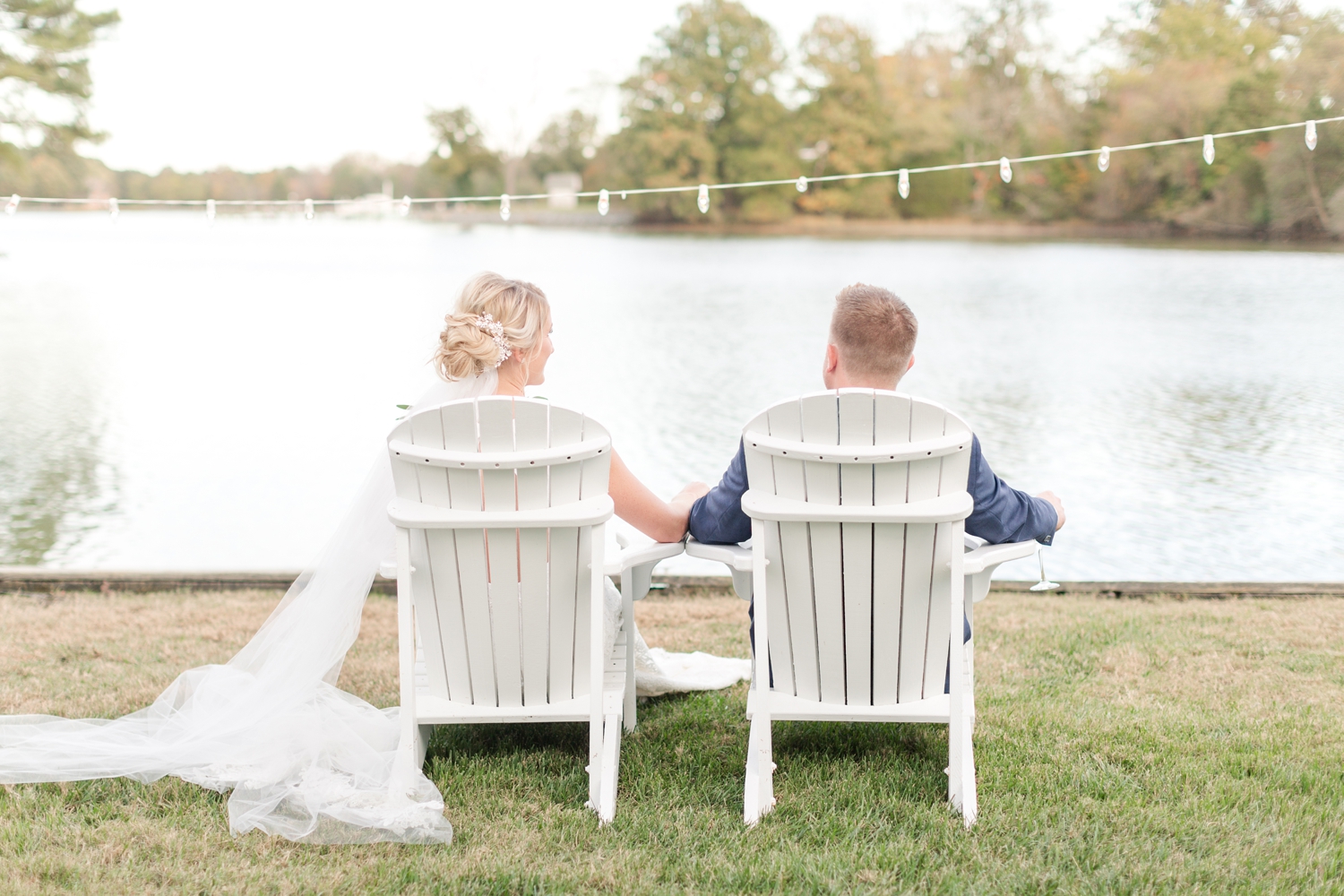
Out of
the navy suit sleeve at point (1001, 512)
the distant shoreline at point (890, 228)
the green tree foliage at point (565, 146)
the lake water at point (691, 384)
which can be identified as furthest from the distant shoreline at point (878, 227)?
the navy suit sleeve at point (1001, 512)

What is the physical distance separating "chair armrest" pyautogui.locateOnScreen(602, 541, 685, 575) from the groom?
85 millimetres

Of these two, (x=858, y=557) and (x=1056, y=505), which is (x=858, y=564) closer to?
(x=858, y=557)

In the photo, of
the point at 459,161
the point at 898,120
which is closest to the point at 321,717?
the point at 898,120

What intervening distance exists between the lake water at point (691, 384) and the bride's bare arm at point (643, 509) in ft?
1.18

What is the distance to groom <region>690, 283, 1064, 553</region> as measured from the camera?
256 cm

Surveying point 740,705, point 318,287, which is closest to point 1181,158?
point 318,287

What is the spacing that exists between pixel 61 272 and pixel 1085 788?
34010 millimetres

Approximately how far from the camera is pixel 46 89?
26.8 metres

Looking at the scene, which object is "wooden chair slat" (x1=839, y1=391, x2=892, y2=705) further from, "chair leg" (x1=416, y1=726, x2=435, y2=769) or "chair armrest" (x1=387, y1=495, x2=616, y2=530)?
"chair leg" (x1=416, y1=726, x2=435, y2=769)

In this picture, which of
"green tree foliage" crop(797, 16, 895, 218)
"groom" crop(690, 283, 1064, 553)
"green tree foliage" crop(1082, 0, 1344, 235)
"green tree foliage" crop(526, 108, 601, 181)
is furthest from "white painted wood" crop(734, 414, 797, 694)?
"green tree foliage" crop(526, 108, 601, 181)

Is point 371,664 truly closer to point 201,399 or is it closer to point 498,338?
point 498,338

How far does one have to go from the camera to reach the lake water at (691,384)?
8.06m

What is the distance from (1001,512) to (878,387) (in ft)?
1.36

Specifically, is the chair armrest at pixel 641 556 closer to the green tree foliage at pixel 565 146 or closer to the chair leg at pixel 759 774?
the chair leg at pixel 759 774
